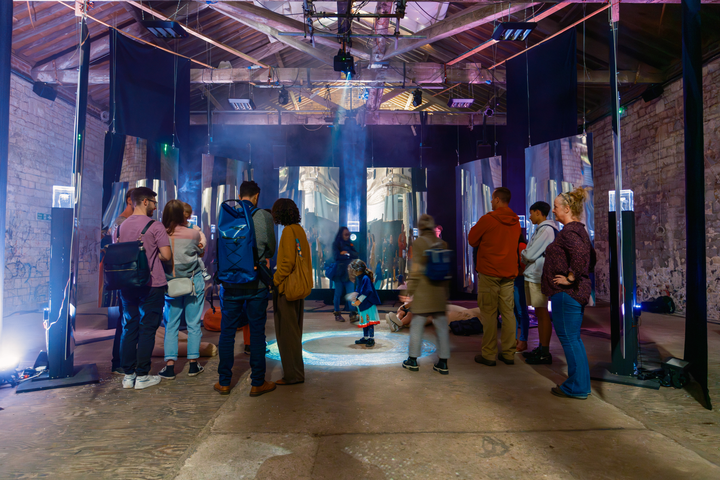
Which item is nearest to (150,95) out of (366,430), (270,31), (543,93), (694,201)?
(270,31)

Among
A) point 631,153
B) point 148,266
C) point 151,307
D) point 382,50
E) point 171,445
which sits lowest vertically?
→ point 171,445

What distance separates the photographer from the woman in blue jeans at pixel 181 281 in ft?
11.7

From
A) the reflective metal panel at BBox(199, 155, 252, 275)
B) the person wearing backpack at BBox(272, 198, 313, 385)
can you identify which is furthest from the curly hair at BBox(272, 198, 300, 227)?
the reflective metal panel at BBox(199, 155, 252, 275)

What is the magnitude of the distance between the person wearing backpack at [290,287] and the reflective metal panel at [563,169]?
4425mm

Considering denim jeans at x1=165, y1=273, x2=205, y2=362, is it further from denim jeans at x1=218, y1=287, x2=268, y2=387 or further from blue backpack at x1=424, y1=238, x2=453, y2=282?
blue backpack at x1=424, y1=238, x2=453, y2=282

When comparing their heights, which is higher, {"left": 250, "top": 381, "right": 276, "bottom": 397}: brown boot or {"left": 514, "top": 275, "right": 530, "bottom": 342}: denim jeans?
{"left": 514, "top": 275, "right": 530, "bottom": 342}: denim jeans

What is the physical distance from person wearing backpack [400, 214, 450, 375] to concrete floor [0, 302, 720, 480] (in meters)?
0.23

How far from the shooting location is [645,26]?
6.82m

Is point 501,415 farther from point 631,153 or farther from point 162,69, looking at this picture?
point 631,153

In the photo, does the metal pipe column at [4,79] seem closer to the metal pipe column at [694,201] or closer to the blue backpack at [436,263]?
the blue backpack at [436,263]

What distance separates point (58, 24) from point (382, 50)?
220 inches

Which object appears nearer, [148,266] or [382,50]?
[148,266]

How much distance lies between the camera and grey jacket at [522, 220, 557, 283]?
12.7ft

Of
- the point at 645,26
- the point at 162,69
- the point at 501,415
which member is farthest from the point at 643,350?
the point at 162,69
